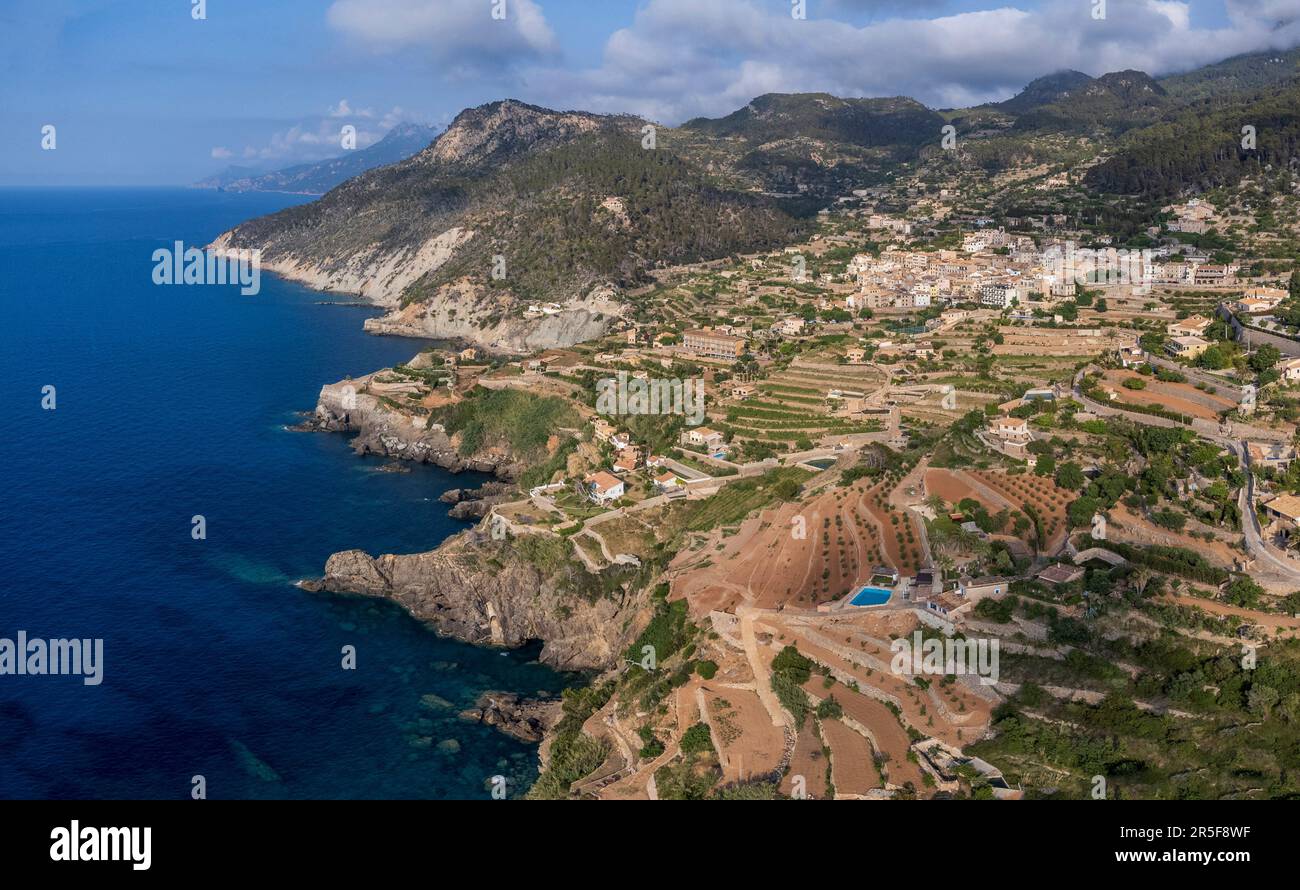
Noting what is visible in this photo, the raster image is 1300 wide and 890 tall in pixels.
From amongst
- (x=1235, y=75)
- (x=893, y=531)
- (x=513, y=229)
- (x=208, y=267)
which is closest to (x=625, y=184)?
(x=513, y=229)

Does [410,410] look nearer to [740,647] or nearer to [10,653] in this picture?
[10,653]

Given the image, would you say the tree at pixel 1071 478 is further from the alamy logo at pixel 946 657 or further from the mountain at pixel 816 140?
the mountain at pixel 816 140

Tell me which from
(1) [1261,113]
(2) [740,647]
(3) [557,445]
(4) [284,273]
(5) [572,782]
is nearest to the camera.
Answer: (5) [572,782]

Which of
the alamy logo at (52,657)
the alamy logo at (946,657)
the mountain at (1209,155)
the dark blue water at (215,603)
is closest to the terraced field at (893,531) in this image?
the alamy logo at (946,657)

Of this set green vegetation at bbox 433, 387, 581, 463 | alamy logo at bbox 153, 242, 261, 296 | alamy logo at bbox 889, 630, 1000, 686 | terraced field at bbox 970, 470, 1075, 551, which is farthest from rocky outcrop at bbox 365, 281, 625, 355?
alamy logo at bbox 889, 630, 1000, 686

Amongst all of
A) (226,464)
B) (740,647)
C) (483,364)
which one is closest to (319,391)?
(483,364)
